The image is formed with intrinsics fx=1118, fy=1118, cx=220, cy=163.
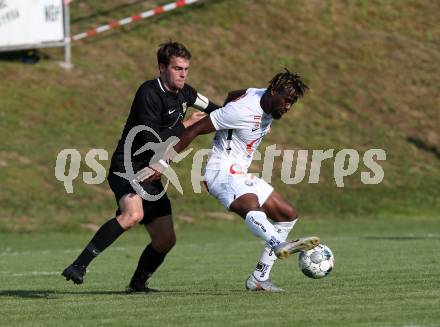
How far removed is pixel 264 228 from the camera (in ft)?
35.1

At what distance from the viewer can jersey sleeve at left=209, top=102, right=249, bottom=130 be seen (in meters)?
11.0

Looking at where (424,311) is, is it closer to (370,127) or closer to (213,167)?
(213,167)

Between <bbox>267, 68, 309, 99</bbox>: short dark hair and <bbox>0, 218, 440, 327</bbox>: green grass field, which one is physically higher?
<bbox>267, 68, 309, 99</bbox>: short dark hair

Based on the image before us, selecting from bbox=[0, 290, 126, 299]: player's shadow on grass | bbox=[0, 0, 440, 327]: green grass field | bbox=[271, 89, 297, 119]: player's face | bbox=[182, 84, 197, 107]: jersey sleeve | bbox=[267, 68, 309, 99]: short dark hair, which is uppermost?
bbox=[267, 68, 309, 99]: short dark hair

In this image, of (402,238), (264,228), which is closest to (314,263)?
(264,228)

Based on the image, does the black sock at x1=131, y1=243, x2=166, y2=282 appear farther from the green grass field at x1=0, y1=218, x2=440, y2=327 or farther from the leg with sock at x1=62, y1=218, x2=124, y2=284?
the leg with sock at x1=62, y1=218, x2=124, y2=284

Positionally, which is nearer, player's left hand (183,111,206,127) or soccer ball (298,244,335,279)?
soccer ball (298,244,335,279)

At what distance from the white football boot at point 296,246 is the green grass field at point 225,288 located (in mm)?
430

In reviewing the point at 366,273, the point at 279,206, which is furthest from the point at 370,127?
the point at 279,206

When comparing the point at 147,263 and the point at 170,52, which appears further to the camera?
the point at 147,263

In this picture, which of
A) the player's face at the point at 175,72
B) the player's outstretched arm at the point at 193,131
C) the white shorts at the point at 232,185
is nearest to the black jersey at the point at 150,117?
the player's face at the point at 175,72

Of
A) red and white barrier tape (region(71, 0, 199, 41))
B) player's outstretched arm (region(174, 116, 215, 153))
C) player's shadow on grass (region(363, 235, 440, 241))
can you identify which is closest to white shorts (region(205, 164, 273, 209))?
player's outstretched arm (region(174, 116, 215, 153))

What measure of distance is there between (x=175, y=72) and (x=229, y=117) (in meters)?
0.73

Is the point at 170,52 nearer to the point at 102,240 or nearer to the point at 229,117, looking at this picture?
the point at 229,117
